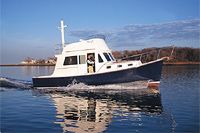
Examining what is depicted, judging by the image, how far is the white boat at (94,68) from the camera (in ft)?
46.4

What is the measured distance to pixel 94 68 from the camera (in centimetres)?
1527

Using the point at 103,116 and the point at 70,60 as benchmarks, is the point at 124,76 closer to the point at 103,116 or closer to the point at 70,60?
the point at 70,60

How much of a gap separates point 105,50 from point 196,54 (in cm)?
8962

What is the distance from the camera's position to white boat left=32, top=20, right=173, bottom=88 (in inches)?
557

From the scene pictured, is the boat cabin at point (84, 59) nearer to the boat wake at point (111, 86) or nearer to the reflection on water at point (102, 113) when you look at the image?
the boat wake at point (111, 86)

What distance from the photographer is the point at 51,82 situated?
15.5m

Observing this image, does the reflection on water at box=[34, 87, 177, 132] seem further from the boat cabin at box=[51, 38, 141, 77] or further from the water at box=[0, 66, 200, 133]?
the boat cabin at box=[51, 38, 141, 77]

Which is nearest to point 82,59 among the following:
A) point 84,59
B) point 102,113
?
point 84,59

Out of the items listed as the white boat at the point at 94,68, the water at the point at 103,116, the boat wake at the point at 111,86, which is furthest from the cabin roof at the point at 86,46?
the water at the point at 103,116

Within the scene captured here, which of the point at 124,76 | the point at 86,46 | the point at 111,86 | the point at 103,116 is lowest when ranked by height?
the point at 103,116

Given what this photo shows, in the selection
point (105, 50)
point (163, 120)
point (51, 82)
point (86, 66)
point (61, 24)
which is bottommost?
point (163, 120)

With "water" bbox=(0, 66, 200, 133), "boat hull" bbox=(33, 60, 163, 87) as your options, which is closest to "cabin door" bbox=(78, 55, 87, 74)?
"boat hull" bbox=(33, 60, 163, 87)

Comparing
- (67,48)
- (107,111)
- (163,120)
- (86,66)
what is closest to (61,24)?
(67,48)

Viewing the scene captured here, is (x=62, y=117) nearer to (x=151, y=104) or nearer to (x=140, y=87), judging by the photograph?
(x=151, y=104)
